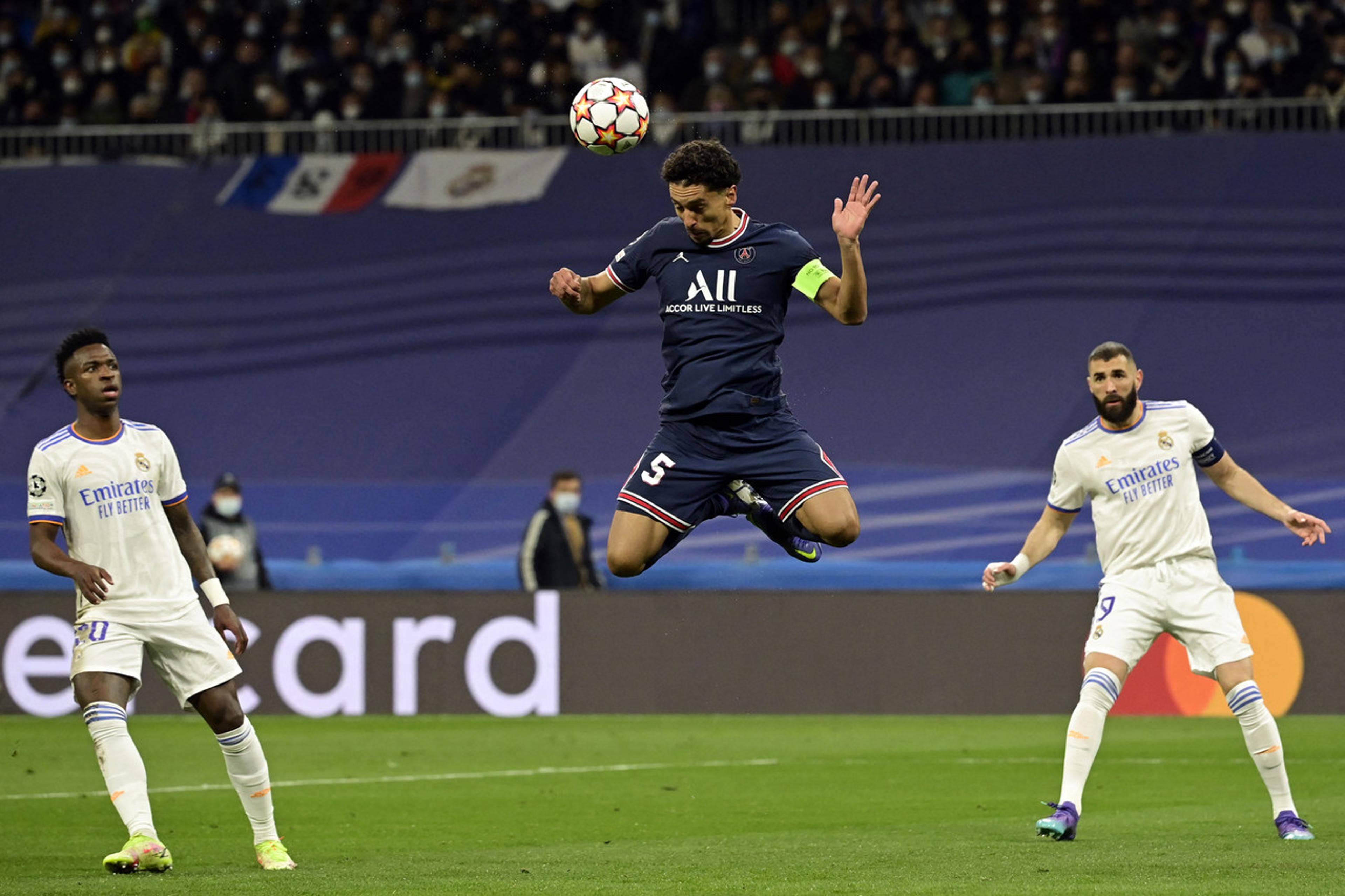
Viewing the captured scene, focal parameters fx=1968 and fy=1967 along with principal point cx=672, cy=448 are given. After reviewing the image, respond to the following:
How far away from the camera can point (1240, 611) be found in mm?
16312

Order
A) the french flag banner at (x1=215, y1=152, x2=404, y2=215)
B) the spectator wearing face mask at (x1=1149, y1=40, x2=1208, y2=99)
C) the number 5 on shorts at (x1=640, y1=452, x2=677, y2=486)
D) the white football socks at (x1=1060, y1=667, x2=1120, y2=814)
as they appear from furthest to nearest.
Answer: the french flag banner at (x1=215, y1=152, x2=404, y2=215) → the spectator wearing face mask at (x1=1149, y1=40, x2=1208, y2=99) → the white football socks at (x1=1060, y1=667, x2=1120, y2=814) → the number 5 on shorts at (x1=640, y1=452, x2=677, y2=486)

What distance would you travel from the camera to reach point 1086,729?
897 cm

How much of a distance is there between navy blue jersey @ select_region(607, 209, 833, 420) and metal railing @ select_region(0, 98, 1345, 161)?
12667mm

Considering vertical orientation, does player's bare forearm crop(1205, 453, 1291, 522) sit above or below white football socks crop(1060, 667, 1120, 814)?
above

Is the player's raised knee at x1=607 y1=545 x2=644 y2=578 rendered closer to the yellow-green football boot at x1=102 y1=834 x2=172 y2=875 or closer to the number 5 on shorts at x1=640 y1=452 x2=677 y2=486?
the number 5 on shorts at x1=640 y1=452 x2=677 y2=486

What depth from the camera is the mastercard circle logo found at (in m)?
16.4

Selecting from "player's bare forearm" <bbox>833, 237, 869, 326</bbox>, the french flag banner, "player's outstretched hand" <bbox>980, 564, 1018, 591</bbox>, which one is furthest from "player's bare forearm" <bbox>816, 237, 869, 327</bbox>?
the french flag banner

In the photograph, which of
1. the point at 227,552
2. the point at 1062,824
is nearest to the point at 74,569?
the point at 1062,824

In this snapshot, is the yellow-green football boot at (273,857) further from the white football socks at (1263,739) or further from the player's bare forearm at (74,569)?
the white football socks at (1263,739)

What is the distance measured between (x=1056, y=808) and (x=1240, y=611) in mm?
7947

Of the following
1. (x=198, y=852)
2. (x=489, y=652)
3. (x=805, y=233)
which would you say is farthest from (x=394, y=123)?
(x=198, y=852)

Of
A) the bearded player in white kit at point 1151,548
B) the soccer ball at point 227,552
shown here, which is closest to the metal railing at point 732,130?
the soccer ball at point 227,552

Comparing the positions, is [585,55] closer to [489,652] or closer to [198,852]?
[489,652]

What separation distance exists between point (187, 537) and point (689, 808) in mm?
3608
